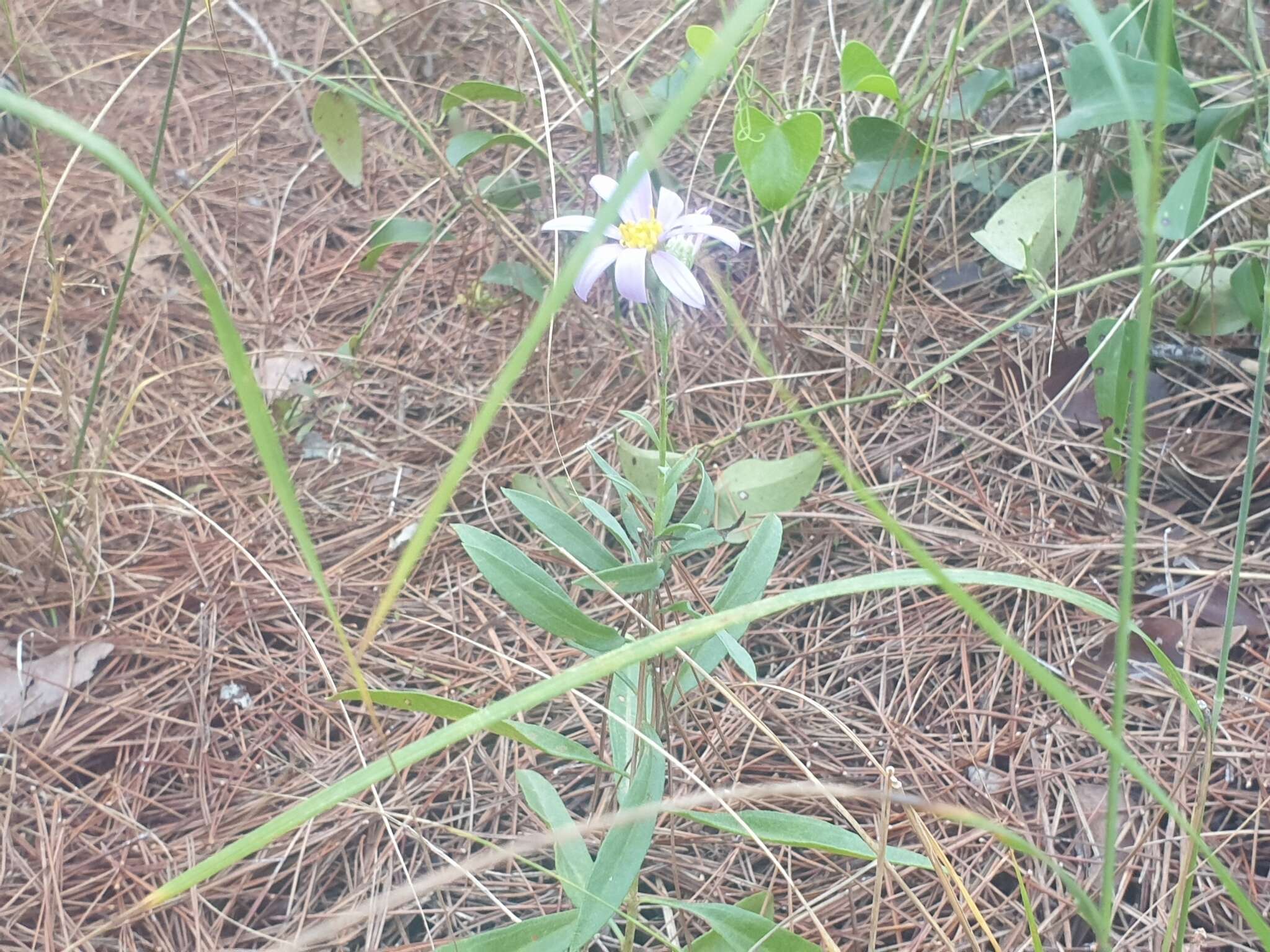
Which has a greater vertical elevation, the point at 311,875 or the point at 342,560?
the point at 342,560

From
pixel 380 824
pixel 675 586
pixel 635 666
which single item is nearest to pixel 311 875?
pixel 380 824

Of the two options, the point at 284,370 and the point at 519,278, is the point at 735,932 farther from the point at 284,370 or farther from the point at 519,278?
the point at 284,370

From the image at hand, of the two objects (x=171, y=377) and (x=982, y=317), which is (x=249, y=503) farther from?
(x=982, y=317)

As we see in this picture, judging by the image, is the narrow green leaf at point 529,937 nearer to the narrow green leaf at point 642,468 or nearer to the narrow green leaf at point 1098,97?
the narrow green leaf at point 642,468

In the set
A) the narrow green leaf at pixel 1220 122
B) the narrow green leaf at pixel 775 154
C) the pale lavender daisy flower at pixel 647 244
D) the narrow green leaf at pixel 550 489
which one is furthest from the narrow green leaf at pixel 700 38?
the narrow green leaf at pixel 1220 122

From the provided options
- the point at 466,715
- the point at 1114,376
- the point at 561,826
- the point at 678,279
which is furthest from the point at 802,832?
the point at 1114,376

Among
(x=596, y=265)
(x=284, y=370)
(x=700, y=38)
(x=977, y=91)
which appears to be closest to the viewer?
(x=596, y=265)

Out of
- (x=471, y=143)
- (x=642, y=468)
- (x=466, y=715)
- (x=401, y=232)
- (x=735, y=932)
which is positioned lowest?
(x=735, y=932)
